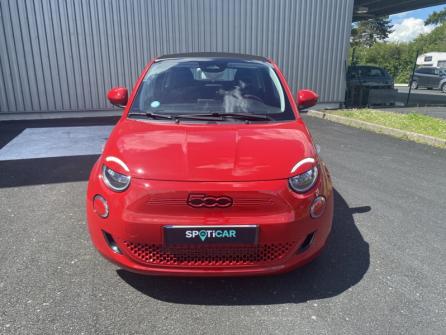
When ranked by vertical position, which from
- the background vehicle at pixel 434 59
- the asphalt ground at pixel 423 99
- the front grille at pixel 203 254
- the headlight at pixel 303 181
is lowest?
the asphalt ground at pixel 423 99

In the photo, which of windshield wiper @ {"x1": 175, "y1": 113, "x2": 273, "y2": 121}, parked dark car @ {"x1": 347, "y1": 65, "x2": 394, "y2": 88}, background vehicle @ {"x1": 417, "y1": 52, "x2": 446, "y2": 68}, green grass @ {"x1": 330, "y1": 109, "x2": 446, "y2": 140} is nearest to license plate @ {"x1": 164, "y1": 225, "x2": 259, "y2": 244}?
windshield wiper @ {"x1": 175, "y1": 113, "x2": 273, "y2": 121}

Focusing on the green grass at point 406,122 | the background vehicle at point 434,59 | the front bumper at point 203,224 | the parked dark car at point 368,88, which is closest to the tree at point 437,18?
the background vehicle at point 434,59

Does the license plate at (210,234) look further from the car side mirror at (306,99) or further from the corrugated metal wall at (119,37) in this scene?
the corrugated metal wall at (119,37)

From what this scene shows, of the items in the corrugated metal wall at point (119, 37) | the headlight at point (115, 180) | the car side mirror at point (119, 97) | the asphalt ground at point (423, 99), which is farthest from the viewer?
the asphalt ground at point (423, 99)

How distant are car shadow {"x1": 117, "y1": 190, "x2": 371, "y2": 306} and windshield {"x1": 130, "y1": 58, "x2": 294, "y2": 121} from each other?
4.24 feet

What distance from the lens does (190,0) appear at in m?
9.59

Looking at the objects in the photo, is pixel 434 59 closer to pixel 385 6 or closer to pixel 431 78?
pixel 431 78

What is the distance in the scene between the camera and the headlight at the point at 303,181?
226cm

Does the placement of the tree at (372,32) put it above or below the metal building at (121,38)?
above

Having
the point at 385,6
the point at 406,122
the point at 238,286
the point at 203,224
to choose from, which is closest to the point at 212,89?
the point at 203,224

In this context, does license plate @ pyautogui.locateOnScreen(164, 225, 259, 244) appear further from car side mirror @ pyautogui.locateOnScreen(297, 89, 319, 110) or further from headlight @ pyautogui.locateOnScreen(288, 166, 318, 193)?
car side mirror @ pyautogui.locateOnScreen(297, 89, 319, 110)

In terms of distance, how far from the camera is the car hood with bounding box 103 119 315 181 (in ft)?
7.30

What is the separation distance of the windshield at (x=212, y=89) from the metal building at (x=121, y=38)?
651cm

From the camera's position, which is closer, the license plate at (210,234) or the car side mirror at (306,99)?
the license plate at (210,234)
